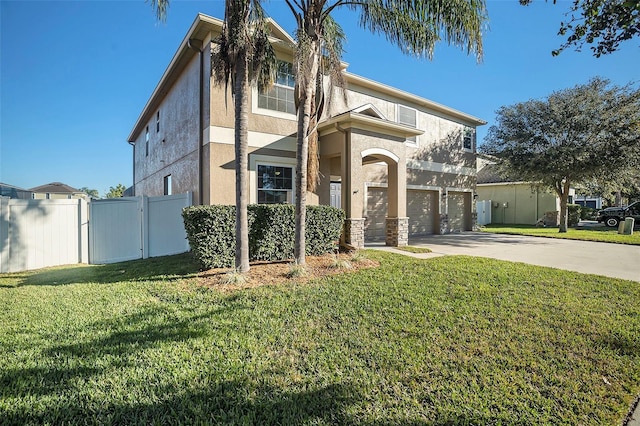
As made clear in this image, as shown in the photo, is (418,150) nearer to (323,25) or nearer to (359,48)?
(359,48)

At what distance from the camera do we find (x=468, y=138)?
1961cm

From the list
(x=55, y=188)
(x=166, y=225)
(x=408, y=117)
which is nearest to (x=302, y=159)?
(x=166, y=225)

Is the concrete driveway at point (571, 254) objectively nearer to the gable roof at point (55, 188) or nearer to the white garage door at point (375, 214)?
the white garage door at point (375, 214)

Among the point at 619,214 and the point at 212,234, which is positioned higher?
the point at 619,214

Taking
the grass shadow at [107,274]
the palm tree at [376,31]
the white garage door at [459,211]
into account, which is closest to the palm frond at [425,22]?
the palm tree at [376,31]

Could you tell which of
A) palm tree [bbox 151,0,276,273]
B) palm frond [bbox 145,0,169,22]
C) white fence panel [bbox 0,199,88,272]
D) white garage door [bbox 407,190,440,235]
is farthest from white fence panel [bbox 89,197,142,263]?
white garage door [bbox 407,190,440,235]

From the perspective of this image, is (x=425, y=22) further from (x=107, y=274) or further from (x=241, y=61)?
(x=107, y=274)

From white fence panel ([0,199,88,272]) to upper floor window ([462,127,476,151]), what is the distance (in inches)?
782

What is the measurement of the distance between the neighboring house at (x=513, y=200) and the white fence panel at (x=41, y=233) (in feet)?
83.4

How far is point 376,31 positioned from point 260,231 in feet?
20.4

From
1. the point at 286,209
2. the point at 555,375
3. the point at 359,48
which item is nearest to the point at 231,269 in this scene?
the point at 286,209

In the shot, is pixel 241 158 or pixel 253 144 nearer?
pixel 241 158

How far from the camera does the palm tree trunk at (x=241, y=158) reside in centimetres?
694

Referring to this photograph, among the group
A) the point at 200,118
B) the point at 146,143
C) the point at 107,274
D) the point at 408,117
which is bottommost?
the point at 107,274
